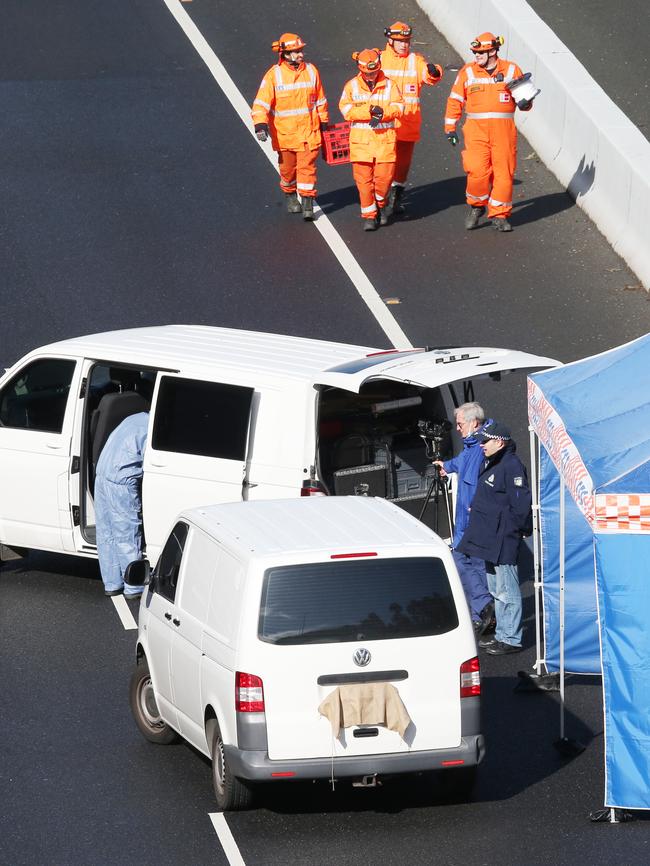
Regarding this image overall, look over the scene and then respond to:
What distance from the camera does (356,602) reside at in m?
8.75

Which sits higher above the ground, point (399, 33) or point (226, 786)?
point (399, 33)

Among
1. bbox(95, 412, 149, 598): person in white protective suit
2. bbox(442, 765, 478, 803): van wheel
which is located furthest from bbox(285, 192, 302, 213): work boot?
bbox(442, 765, 478, 803): van wheel

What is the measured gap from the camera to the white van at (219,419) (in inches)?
459

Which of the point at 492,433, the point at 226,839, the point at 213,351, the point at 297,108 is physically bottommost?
the point at 226,839

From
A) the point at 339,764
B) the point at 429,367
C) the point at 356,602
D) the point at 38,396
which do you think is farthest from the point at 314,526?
the point at 38,396

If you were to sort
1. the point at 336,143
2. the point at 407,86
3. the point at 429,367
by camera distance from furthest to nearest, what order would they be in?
1. the point at 336,143
2. the point at 407,86
3. the point at 429,367

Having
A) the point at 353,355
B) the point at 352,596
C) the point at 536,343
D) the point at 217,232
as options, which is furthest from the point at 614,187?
the point at 352,596

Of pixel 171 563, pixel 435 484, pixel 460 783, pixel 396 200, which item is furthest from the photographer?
pixel 396 200

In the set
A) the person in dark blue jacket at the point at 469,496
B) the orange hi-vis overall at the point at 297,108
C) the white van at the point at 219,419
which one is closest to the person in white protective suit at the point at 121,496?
the white van at the point at 219,419

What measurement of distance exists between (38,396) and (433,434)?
11.0ft

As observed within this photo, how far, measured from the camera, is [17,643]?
1197 cm

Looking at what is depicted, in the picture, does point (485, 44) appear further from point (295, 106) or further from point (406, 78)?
point (295, 106)

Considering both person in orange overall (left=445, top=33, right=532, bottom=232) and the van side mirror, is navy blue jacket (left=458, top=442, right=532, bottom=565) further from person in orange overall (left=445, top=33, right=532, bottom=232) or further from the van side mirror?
person in orange overall (left=445, top=33, right=532, bottom=232)

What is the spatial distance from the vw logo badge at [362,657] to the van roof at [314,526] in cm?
55
